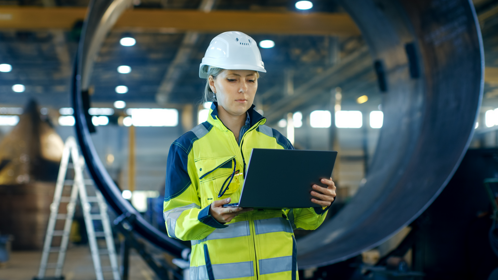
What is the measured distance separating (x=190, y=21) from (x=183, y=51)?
11.3 ft

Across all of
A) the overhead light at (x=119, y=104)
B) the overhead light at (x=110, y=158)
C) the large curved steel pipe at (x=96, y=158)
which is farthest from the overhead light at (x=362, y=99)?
the large curved steel pipe at (x=96, y=158)

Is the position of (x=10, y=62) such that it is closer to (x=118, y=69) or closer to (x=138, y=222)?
(x=118, y=69)

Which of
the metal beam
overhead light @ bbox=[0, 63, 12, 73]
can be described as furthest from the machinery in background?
the metal beam

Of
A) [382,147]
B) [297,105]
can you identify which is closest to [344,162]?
[297,105]

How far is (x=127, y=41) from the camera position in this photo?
8.88 m

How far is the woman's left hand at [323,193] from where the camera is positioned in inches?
39.6

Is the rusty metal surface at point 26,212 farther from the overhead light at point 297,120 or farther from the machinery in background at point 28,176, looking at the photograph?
the overhead light at point 297,120

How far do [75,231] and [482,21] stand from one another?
19.9 ft

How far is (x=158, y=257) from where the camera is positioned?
275 cm

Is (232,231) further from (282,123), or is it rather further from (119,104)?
(119,104)

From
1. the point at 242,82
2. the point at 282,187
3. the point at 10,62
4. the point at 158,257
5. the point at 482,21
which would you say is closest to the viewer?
the point at 282,187

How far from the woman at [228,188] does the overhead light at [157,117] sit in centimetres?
1084

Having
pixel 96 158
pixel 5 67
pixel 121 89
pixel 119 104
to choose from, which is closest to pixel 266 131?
pixel 96 158

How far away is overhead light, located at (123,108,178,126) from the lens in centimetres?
1170
